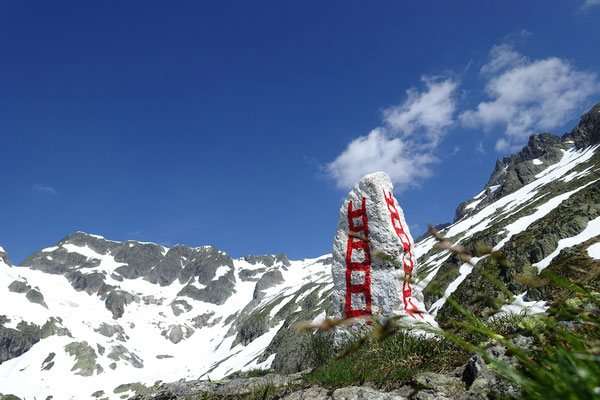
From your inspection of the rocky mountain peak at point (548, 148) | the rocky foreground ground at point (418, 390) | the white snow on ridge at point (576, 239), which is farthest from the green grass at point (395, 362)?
the rocky mountain peak at point (548, 148)

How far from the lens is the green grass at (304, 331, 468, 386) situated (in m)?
5.70

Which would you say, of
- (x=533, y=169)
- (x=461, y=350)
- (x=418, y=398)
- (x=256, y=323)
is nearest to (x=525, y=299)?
(x=461, y=350)

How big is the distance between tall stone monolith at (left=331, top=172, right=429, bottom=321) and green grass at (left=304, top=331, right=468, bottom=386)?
18.6ft

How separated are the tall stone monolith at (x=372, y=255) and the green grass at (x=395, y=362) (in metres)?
5.66

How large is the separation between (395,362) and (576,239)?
33463 millimetres

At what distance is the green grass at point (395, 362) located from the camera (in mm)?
5703

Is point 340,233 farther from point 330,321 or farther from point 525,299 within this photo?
point 525,299

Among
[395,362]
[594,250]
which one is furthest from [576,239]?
[395,362]

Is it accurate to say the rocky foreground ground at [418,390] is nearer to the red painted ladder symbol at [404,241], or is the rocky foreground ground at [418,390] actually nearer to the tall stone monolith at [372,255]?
the tall stone monolith at [372,255]

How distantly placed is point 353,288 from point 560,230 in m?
30.7

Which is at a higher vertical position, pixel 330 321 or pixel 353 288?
pixel 353 288

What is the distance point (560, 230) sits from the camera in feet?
112

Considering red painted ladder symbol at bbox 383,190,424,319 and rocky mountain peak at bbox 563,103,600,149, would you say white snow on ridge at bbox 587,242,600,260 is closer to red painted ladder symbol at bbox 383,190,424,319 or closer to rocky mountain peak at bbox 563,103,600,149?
red painted ladder symbol at bbox 383,190,424,319

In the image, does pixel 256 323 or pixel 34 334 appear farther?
pixel 34 334
